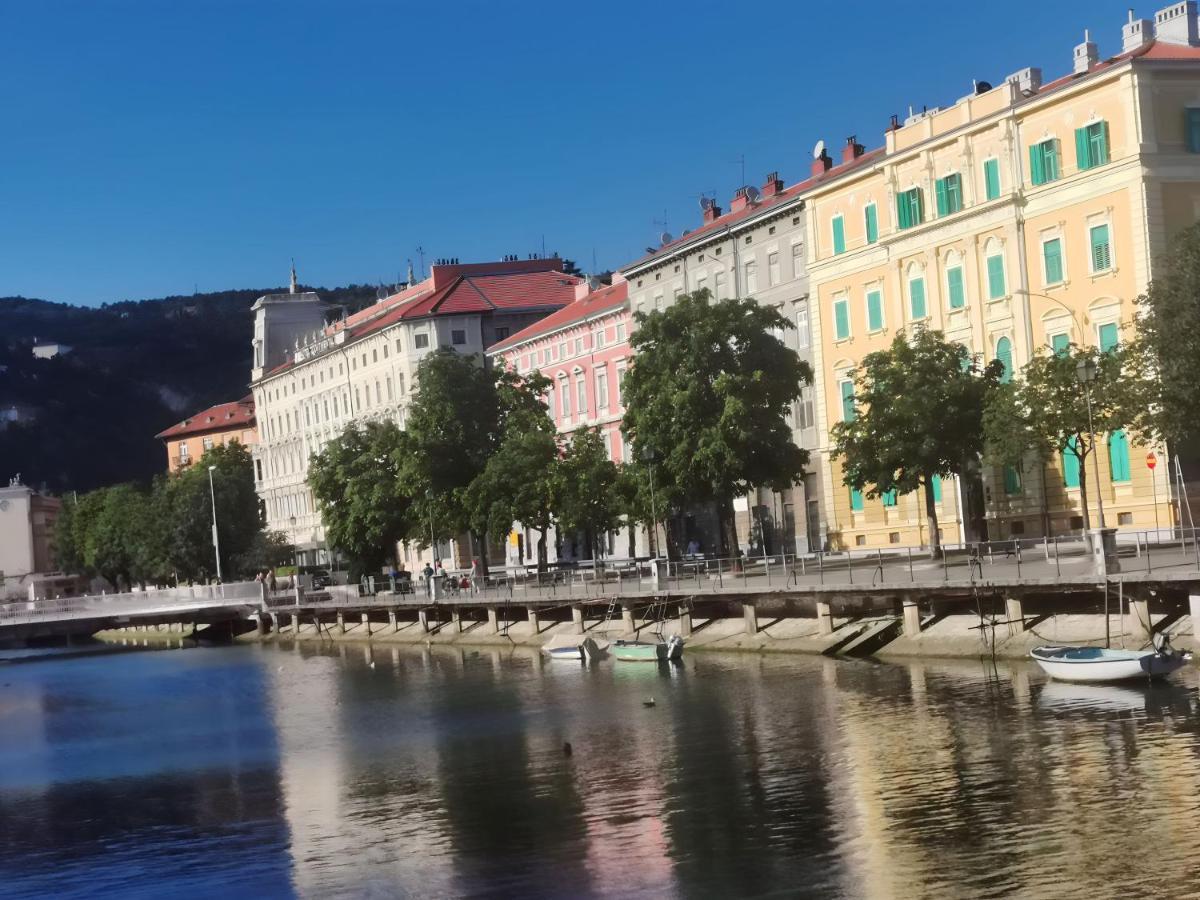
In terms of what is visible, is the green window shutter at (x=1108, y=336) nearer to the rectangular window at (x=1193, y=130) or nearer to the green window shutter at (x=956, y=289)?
the rectangular window at (x=1193, y=130)

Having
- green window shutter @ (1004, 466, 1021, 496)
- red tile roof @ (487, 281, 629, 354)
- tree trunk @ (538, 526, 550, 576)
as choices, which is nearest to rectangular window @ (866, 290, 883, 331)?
green window shutter @ (1004, 466, 1021, 496)

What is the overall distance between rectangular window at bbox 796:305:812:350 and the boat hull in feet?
133

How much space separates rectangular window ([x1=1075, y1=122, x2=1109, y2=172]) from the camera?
207ft

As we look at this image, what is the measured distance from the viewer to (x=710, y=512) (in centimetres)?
9319

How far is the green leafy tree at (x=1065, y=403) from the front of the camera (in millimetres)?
54938

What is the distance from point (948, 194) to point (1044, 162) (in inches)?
236

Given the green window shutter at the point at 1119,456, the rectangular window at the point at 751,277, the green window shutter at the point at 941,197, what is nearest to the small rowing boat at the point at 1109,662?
the green window shutter at the point at 1119,456

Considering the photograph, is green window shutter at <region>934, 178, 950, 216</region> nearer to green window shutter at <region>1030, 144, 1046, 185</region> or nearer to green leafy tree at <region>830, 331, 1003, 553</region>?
green window shutter at <region>1030, 144, 1046, 185</region>

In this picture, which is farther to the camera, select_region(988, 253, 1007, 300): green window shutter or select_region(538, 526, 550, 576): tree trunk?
select_region(538, 526, 550, 576): tree trunk

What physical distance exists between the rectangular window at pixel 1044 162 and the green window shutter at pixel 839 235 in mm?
13053

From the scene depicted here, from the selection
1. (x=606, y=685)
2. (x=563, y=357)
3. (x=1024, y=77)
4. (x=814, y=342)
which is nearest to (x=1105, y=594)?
(x=606, y=685)

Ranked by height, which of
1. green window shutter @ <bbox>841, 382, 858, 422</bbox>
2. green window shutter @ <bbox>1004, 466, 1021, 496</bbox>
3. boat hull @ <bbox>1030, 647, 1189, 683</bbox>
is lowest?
boat hull @ <bbox>1030, 647, 1189, 683</bbox>

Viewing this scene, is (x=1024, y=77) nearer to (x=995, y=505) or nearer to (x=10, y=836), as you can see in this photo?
(x=995, y=505)

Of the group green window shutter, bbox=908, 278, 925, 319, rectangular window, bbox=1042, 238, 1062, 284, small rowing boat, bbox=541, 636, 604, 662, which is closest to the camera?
rectangular window, bbox=1042, 238, 1062, 284
